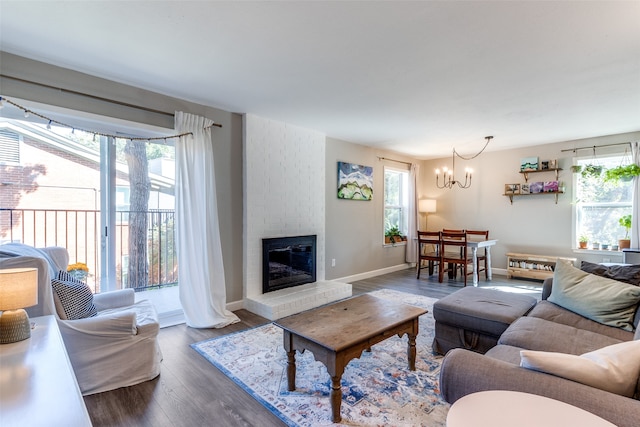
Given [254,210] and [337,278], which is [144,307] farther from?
[337,278]

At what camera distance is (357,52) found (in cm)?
233

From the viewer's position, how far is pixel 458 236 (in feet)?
16.7

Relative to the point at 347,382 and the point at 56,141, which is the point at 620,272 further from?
the point at 56,141

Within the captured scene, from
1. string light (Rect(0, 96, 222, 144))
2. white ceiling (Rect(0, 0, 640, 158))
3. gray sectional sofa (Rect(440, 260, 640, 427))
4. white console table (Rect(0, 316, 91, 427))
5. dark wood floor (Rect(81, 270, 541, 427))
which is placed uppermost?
white ceiling (Rect(0, 0, 640, 158))

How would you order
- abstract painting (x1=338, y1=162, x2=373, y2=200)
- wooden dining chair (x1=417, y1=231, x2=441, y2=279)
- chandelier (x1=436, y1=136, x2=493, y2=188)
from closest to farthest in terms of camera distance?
abstract painting (x1=338, y1=162, x2=373, y2=200), wooden dining chair (x1=417, y1=231, x2=441, y2=279), chandelier (x1=436, y1=136, x2=493, y2=188)

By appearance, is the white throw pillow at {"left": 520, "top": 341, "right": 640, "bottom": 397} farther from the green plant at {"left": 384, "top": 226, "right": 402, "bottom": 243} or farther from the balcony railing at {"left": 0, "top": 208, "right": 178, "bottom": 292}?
the green plant at {"left": 384, "top": 226, "right": 402, "bottom": 243}

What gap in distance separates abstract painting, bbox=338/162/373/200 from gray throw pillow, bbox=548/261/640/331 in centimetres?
316

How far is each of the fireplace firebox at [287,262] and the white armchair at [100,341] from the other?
5.78 feet

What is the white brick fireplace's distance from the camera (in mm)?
→ 3824

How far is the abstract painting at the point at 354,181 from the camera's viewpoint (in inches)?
202

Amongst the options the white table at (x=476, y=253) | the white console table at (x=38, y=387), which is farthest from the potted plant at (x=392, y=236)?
the white console table at (x=38, y=387)

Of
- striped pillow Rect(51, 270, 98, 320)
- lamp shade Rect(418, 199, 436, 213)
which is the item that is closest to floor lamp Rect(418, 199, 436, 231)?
lamp shade Rect(418, 199, 436, 213)

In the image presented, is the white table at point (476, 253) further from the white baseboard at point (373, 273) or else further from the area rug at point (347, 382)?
the area rug at point (347, 382)

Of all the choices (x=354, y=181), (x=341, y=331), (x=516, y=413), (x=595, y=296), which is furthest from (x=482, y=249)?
(x=516, y=413)
